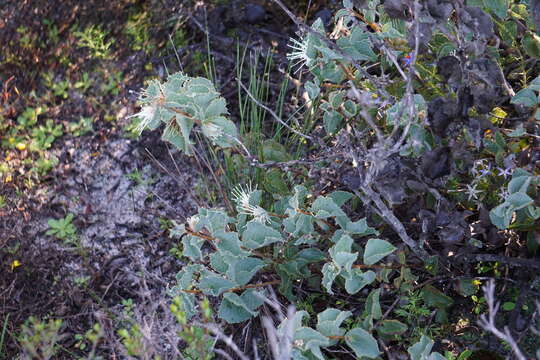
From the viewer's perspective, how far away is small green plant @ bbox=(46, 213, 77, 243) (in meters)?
2.81

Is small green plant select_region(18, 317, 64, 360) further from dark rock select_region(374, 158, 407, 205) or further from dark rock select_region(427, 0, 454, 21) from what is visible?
dark rock select_region(427, 0, 454, 21)

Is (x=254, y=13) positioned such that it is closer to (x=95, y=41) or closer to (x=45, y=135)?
(x=95, y=41)

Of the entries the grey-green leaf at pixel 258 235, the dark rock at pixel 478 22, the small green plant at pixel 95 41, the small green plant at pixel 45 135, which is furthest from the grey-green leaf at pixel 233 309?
the small green plant at pixel 95 41

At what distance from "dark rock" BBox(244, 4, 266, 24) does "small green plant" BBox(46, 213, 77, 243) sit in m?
1.29

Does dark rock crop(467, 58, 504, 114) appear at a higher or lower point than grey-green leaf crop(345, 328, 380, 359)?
higher

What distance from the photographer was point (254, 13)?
3254mm

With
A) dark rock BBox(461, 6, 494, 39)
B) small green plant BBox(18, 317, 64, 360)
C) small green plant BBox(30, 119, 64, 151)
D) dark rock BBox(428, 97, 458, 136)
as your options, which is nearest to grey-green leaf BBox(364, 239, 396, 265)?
dark rock BBox(428, 97, 458, 136)

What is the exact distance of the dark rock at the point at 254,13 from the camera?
3252 millimetres

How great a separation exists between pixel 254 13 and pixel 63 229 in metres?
1.38

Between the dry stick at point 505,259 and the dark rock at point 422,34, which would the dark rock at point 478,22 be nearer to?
the dark rock at point 422,34

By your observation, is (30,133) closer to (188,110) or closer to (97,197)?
(97,197)

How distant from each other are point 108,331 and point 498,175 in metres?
1.45

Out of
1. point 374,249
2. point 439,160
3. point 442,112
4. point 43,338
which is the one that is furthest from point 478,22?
point 43,338

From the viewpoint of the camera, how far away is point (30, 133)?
3285 mm
